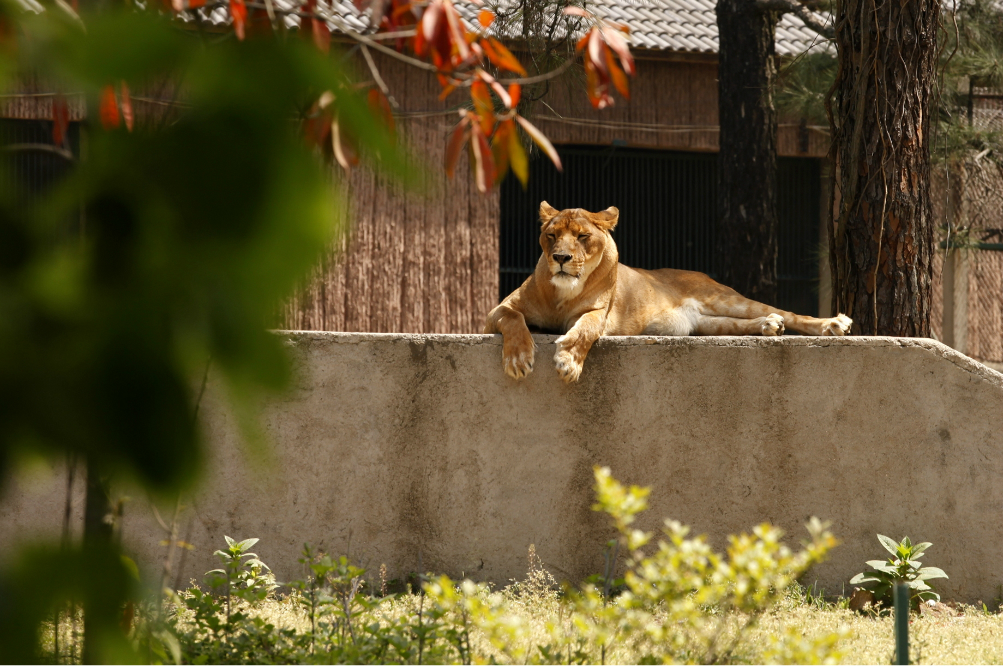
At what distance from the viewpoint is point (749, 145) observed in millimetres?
8539

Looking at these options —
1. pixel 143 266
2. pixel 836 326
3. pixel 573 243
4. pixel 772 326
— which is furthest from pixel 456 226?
pixel 143 266

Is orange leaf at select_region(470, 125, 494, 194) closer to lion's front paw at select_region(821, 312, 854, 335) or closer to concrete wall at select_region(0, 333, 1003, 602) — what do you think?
concrete wall at select_region(0, 333, 1003, 602)

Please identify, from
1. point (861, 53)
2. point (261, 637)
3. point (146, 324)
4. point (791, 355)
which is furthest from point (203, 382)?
point (861, 53)

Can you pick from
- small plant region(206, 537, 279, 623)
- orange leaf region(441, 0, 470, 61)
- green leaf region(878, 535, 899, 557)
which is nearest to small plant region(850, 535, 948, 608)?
green leaf region(878, 535, 899, 557)

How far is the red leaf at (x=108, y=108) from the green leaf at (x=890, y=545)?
445 centimetres

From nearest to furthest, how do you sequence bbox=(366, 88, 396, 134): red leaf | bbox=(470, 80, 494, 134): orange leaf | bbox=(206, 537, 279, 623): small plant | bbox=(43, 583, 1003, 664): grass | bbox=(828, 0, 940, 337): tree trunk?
bbox=(366, 88, 396, 134): red leaf
bbox=(470, 80, 494, 134): orange leaf
bbox=(43, 583, 1003, 664): grass
bbox=(206, 537, 279, 623): small plant
bbox=(828, 0, 940, 337): tree trunk

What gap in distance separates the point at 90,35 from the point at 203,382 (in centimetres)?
21

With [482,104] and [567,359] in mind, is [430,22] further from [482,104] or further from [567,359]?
[567,359]

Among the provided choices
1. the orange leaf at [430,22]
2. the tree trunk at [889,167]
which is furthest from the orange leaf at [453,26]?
the tree trunk at [889,167]

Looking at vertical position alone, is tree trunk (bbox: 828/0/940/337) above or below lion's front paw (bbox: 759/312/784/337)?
above

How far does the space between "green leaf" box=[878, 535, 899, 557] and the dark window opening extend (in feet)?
20.6

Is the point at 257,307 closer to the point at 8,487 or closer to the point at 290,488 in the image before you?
the point at 8,487

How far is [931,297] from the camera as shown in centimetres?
575

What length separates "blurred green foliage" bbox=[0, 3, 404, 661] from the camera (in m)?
0.55
